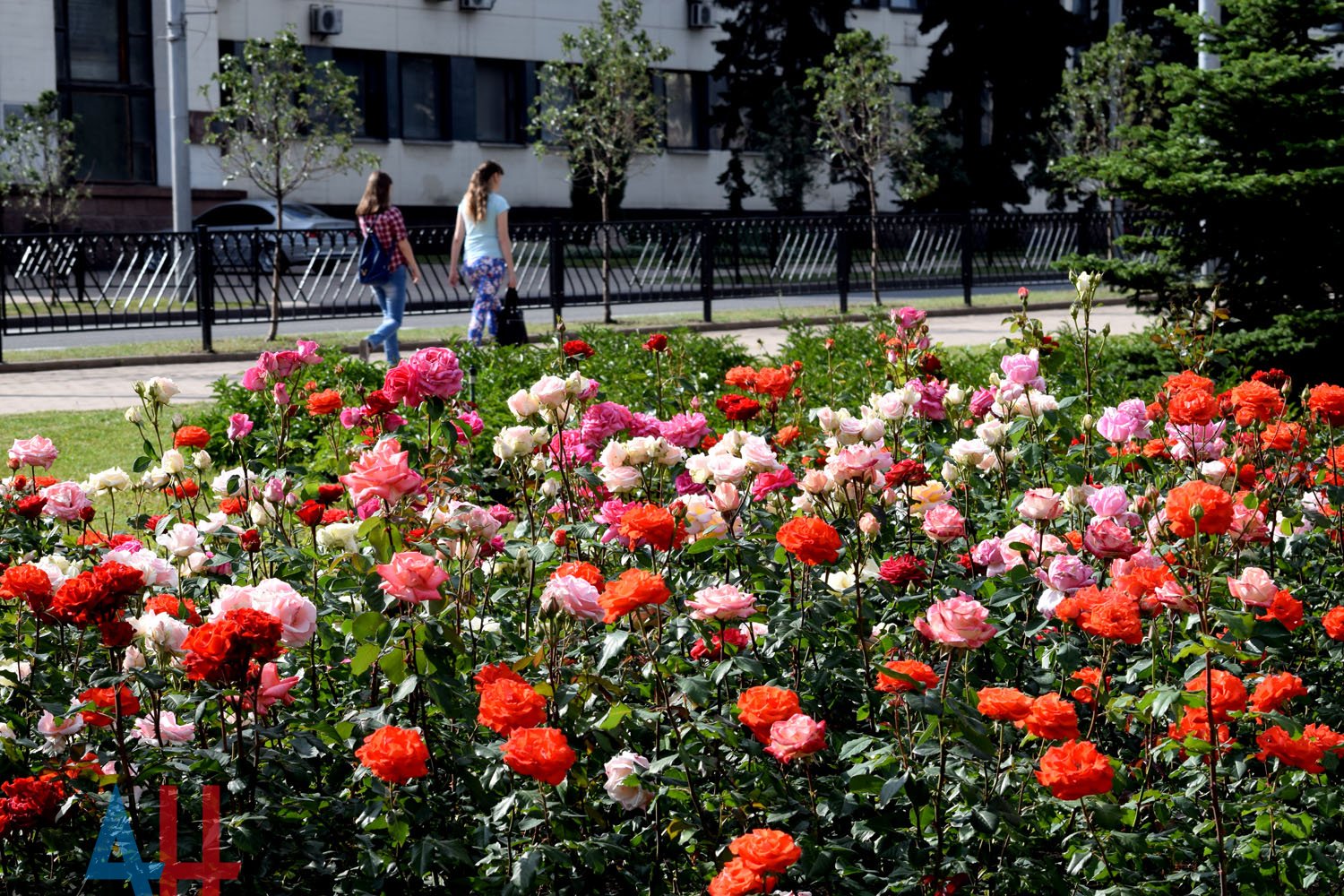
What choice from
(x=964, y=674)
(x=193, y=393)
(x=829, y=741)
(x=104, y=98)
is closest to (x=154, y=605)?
(x=829, y=741)

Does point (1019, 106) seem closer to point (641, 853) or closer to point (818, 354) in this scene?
point (818, 354)

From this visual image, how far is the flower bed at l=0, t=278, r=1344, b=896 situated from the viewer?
2.62m

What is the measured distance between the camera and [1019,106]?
37.8 meters

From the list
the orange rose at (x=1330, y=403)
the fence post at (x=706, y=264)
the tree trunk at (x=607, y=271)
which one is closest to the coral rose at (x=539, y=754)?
the orange rose at (x=1330, y=403)

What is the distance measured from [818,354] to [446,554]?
6.19 m

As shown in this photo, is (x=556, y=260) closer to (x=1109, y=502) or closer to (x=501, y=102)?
(x=1109, y=502)

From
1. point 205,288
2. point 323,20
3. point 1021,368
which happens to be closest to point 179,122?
point 205,288

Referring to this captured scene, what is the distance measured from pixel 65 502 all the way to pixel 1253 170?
7249mm

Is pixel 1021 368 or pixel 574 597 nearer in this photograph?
pixel 574 597

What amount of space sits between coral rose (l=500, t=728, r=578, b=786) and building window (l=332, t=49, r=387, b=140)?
35.2 meters

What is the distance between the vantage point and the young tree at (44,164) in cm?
2673

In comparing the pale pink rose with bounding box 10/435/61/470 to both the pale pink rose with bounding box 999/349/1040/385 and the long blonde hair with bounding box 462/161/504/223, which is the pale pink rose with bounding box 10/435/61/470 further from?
the long blonde hair with bounding box 462/161/504/223

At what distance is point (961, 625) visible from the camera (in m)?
2.61

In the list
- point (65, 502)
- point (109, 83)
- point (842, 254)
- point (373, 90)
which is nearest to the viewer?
point (65, 502)
